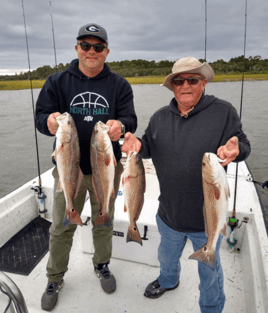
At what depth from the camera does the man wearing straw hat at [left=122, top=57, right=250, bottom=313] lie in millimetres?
2047

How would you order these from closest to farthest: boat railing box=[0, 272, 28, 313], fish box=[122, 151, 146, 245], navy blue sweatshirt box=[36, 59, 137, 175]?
1. boat railing box=[0, 272, 28, 313]
2. fish box=[122, 151, 146, 245]
3. navy blue sweatshirt box=[36, 59, 137, 175]

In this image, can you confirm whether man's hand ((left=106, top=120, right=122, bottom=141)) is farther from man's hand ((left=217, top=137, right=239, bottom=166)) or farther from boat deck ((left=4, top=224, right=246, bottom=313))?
boat deck ((left=4, top=224, right=246, bottom=313))

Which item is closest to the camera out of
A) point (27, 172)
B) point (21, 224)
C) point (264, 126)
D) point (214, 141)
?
point (214, 141)

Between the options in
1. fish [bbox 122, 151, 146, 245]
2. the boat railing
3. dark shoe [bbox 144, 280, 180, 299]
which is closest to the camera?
the boat railing

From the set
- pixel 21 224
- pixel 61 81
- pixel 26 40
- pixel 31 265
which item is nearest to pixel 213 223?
pixel 61 81

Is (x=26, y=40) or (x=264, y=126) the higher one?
(x=26, y=40)

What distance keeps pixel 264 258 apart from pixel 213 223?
1.07m

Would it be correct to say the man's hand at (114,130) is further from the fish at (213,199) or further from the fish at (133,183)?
the fish at (213,199)

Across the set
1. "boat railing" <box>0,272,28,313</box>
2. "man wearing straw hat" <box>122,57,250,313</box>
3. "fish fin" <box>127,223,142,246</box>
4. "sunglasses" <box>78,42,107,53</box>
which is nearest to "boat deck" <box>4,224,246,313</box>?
"man wearing straw hat" <box>122,57,250,313</box>

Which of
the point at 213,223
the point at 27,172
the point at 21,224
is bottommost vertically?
the point at 27,172

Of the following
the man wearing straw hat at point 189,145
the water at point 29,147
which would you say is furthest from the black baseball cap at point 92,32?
the water at point 29,147

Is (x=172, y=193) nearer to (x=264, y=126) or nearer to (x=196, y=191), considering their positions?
(x=196, y=191)

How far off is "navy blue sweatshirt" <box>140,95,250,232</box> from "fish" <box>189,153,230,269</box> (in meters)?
0.29

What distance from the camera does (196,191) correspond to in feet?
7.09
